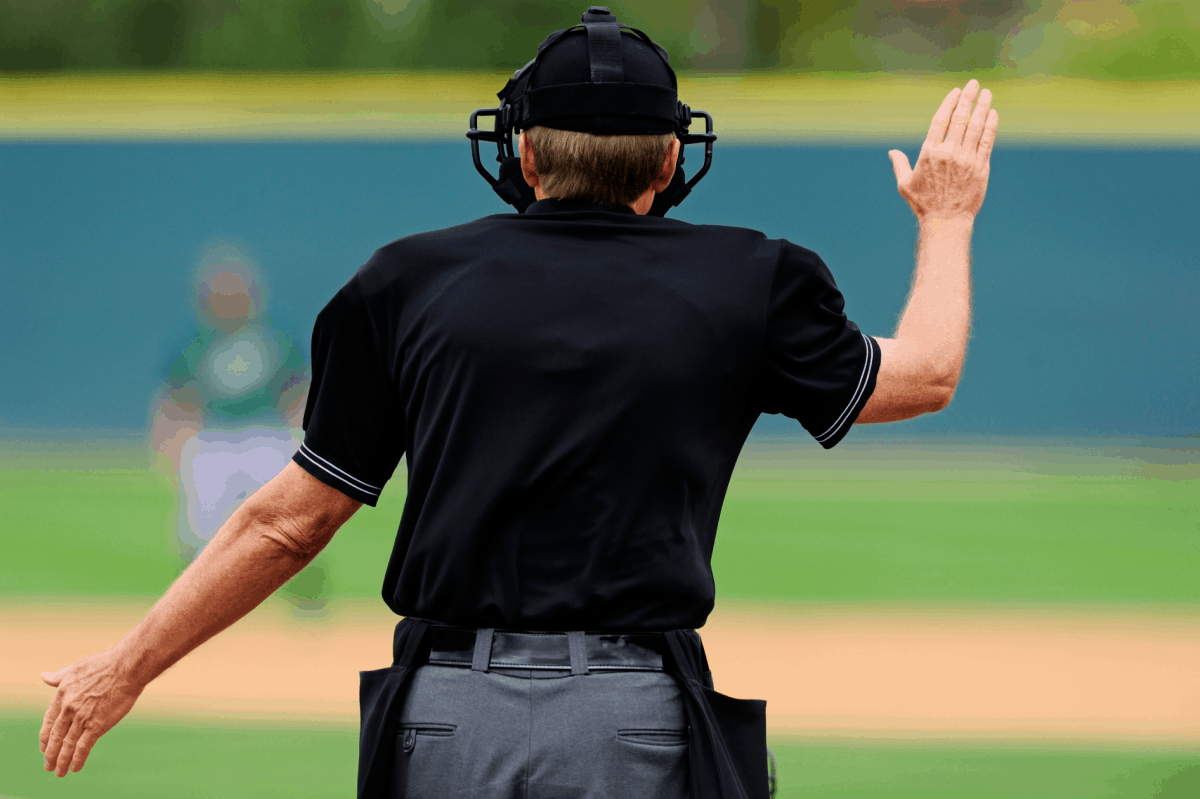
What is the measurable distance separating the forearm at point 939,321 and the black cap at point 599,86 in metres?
0.33

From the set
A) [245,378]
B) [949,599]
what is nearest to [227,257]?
[245,378]

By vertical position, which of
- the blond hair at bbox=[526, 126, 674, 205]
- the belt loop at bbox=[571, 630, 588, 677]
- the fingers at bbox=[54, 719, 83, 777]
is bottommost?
the fingers at bbox=[54, 719, 83, 777]

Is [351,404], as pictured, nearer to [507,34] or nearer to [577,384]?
[577,384]

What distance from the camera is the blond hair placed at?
1.27 metres

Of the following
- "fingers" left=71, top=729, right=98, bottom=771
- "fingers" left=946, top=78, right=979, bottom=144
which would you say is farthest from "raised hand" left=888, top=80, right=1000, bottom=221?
"fingers" left=71, top=729, right=98, bottom=771

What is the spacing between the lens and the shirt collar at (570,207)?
1278mm

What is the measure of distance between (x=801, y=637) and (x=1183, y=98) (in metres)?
12.4

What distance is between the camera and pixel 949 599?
297 inches

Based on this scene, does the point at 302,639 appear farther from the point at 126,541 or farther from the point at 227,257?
the point at 227,257

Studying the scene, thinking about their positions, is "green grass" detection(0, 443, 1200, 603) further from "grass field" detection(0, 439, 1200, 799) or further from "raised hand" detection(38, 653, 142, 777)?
"raised hand" detection(38, 653, 142, 777)

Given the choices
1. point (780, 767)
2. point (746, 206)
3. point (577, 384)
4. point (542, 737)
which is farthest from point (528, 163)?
point (746, 206)

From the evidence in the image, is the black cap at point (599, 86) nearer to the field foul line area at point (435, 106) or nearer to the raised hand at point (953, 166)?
the raised hand at point (953, 166)

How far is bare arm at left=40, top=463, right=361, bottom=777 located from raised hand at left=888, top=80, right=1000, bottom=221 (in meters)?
0.75

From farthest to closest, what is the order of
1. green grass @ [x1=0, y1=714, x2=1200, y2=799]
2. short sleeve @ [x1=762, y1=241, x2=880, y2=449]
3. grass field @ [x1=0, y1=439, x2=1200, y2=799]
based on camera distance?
grass field @ [x1=0, y1=439, x2=1200, y2=799], green grass @ [x1=0, y1=714, x2=1200, y2=799], short sleeve @ [x1=762, y1=241, x2=880, y2=449]
